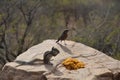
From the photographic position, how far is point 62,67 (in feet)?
31.5

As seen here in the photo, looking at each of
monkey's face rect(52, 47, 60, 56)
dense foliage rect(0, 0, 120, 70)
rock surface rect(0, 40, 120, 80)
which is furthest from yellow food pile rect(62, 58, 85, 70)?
dense foliage rect(0, 0, 120, 70)

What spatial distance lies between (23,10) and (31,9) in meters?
0.40

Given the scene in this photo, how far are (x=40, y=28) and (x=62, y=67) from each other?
8.68 metres

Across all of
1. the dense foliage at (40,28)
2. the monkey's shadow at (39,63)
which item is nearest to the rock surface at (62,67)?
the monkey's shadow at (39,63)

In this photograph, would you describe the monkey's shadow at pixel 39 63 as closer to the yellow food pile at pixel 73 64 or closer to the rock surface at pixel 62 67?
the rock surface at pixel 62 67

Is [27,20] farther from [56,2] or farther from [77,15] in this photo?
[77,15]

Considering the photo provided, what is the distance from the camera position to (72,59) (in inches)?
389

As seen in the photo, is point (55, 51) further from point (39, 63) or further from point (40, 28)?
point (40, 28)

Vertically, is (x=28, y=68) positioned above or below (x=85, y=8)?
above

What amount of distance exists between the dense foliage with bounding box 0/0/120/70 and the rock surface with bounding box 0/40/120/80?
5.52 m

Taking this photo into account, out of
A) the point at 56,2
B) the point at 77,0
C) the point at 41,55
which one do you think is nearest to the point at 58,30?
the point at 56,2

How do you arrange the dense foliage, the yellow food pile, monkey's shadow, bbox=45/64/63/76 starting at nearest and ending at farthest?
monkey's shadow, bbox=45/64/63/76 → the yellow food pile → the dense foliage

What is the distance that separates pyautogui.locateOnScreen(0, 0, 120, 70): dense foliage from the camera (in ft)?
55.3

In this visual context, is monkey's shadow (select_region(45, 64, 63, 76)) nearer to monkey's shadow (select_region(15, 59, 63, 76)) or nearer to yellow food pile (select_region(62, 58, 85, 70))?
monkey's shadow (select_region(15, 59, 63, 76))
